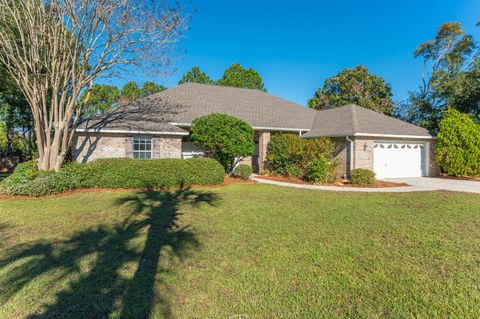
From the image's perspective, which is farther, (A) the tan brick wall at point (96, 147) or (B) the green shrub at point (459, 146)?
(B) the green shrub at point (459, 146)

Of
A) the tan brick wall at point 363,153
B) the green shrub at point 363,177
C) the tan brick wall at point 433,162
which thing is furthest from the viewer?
the tan brick wall at point 433,162

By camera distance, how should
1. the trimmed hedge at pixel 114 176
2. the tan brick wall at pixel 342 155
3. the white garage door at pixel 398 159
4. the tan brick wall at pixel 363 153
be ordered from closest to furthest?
the trimmed hedge at pixel 114 176 → the tan brick wall at pixel 363 153 → the tan brick wall at pixel 342 155 → the white garage door at pixel 398 159

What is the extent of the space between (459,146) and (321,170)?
8.99 meters

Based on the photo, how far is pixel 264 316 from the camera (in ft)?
8.87

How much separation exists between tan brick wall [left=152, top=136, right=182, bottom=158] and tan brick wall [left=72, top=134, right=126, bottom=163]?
5.20 ft

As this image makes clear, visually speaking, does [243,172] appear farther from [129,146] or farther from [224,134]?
[129,146]

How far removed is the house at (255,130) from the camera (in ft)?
41.3

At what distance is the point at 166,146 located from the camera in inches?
525

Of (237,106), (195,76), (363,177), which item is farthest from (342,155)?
(195,76)

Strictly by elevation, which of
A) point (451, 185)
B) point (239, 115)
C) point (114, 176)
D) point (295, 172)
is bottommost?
point (451, 185)

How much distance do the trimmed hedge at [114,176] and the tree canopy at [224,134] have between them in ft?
4.42

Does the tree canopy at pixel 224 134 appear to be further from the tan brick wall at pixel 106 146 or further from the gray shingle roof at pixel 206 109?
the gray shingle roof at pixel 206 109

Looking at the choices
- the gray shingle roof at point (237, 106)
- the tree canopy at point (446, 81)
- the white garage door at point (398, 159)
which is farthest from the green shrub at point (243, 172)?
the tree canopy at point (446, 81)

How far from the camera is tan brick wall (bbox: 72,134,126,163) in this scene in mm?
12102
